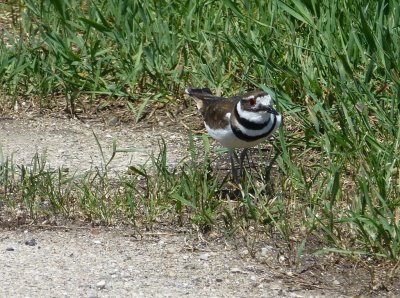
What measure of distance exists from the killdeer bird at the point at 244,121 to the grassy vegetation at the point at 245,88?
0.19 metres

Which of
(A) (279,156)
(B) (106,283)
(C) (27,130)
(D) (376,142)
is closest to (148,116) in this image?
(C) (27,130)

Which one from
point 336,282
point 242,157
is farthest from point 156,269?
point 242,157

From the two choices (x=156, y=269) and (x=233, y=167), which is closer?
(x=156, y=269)

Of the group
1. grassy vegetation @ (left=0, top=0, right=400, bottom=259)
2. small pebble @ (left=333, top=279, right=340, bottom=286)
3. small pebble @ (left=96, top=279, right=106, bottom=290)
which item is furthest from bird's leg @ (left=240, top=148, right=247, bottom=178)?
small pebble @ (left=96, top=279, right=106, bottom=290)

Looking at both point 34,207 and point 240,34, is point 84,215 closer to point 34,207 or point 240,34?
point 34,207

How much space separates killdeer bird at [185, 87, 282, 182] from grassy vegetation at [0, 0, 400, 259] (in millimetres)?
189

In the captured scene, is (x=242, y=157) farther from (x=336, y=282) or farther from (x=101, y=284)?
(x=101, y=284)

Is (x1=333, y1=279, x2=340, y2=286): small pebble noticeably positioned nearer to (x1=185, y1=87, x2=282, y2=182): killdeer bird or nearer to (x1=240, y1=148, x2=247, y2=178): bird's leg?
(x1=185, y1=87, x2=282, y2=182): killdeer bird

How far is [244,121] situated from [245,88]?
1.25 m

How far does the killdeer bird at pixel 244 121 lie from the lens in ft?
19.9

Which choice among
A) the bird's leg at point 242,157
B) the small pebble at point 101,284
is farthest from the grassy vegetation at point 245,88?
the small pebble at point 101,284

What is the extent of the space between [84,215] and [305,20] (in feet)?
6.84

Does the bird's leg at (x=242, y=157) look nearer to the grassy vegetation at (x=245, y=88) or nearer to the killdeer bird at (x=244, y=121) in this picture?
the killdeer bird at (x=244, y=121)

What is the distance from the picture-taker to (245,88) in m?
7.35
